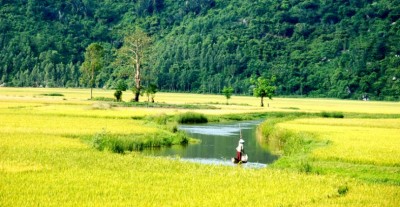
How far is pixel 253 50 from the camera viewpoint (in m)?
165

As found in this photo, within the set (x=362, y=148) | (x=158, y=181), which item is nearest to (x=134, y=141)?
(x=362, y=148)

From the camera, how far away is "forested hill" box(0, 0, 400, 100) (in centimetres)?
14300

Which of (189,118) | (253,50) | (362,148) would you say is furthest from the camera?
(253,50)

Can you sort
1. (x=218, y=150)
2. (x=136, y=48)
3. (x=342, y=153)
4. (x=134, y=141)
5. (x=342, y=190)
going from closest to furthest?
(x=342, y=190) < (x=342, y=153) < (x=218, y=150) < (x=134, y=141) < (x=136, y=48)

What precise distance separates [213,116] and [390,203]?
42324 mm

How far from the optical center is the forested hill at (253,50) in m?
143

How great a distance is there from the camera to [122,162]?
24.6 metres

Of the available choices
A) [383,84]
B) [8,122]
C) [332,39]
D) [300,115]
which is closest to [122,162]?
[8,122]

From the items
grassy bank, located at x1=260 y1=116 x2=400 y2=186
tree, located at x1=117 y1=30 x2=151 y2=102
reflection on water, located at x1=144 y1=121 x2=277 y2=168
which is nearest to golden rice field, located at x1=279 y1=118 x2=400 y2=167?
grassy bank, located at x1=260 y1=116 x2=400 y2=186

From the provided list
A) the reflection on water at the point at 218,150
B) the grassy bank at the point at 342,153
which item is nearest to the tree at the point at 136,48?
the reflection on water at the point at 218,150

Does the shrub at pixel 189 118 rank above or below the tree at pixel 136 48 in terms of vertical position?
below

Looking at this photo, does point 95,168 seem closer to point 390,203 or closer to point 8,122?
point 390,203

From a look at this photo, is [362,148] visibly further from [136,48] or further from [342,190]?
[136,48]

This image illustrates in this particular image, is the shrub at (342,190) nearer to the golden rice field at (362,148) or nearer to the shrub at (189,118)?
the golden rice field at (362,148)
